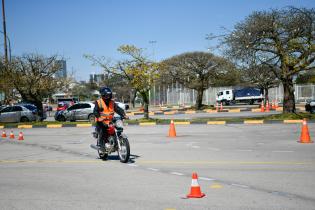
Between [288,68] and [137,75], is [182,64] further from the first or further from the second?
[288,68]

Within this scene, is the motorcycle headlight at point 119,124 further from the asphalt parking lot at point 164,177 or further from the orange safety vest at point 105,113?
the asphalt parking lot at point 164,177

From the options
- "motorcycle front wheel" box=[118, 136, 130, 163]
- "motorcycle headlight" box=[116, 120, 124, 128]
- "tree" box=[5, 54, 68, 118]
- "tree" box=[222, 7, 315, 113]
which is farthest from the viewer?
"tree" box=[5, 54, 68, 118]

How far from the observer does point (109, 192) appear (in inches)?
307

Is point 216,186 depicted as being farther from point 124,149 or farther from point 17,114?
point 17,114

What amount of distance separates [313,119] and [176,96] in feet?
121

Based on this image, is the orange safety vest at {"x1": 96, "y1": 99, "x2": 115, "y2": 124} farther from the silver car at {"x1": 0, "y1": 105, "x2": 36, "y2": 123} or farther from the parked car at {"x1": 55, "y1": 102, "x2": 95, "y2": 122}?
the silver car at {"x1": 0, "y1": 105, "x2": 36, "y2": 123}

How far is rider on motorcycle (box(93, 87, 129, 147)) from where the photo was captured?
1164 centimetres

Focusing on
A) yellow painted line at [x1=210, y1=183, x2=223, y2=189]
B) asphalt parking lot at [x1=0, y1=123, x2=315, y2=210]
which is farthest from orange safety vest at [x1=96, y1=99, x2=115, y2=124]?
yellow painted line at [x1=210, y1=183, x2=223, y2=189]

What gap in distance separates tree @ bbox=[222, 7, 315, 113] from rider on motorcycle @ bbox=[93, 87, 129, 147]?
15119mm

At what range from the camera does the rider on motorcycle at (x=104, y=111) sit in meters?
11.6

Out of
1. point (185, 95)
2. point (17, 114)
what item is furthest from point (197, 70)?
point (17, 114)

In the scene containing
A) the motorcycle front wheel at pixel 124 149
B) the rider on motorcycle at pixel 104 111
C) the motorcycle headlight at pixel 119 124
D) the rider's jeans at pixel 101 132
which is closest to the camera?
the motorcycle front wheel at pixel 124 149

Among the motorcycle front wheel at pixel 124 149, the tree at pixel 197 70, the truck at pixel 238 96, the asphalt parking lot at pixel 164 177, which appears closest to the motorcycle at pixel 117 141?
Result: the motorcycle front wheel at pixel 124 149

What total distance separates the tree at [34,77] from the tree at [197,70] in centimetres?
1675
